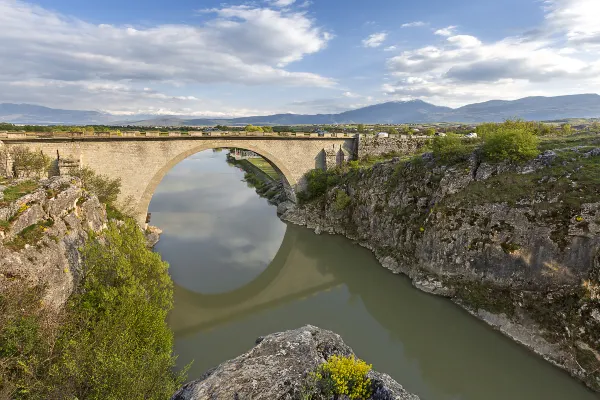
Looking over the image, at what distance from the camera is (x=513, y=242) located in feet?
68.0

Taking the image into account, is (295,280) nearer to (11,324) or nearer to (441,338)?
(441,338)

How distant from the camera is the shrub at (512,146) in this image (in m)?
23.7

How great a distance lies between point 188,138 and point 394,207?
2322 centimetres

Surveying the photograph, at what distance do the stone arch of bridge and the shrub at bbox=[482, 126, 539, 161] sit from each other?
2366 cm

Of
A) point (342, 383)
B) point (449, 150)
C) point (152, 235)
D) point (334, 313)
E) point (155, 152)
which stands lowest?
point (334, 313)

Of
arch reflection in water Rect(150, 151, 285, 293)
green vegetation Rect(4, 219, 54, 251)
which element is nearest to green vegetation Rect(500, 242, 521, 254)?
arch reflection in water Rect(150, 151, 285, 293)

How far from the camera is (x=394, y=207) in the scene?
30.5m

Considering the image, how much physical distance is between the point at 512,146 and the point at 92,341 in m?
29.0

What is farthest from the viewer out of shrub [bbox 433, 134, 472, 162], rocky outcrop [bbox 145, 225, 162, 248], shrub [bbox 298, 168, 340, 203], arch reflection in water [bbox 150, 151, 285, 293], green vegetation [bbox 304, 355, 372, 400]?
shrub [bbox 298, 168, 340, 203]

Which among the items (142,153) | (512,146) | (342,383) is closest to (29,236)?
(342,383)

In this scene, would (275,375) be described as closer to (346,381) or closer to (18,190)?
(346,381)

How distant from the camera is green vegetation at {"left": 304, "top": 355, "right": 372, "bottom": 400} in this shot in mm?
7217

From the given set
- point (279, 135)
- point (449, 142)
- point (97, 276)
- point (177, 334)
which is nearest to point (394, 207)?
point (449, 142)

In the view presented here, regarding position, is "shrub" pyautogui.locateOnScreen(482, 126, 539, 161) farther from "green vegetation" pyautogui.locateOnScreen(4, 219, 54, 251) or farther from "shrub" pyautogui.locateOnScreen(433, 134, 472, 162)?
"green vegetation" pyautogui.locateOnScreen(4, 219, 54, 251)
